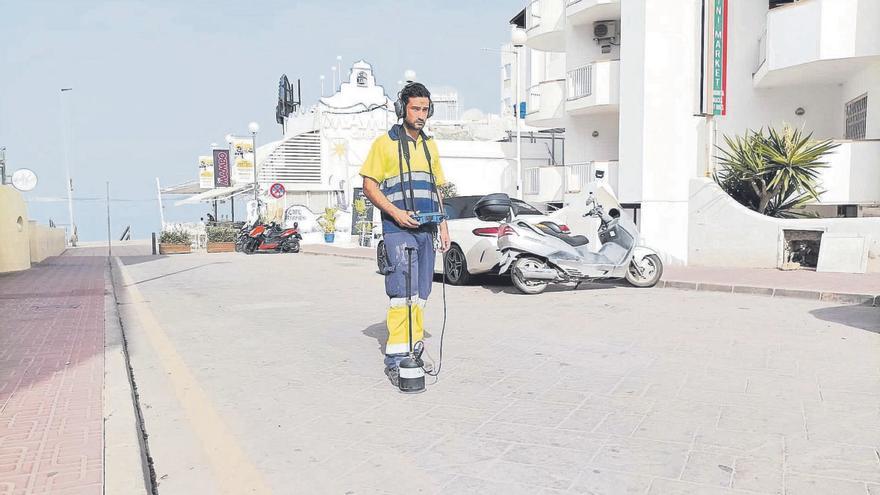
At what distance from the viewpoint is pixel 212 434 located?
12.9ft

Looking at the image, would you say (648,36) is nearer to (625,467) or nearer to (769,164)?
(769,164)

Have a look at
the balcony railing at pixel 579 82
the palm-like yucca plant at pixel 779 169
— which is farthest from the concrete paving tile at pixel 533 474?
the balcony railing at pixel 579 82

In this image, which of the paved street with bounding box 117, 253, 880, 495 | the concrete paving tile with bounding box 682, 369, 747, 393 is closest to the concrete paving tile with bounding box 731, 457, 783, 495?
the paved street with bounding box 117, 253, 880, 495

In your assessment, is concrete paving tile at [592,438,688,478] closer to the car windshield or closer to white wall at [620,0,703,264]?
the car windshield

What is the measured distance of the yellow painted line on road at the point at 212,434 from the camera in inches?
127

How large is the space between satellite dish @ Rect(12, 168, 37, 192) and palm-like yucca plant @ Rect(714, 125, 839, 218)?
655 inches

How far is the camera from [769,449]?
355 centimetres

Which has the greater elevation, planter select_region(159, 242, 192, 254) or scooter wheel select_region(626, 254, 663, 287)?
scooter wheel select_region(626, 254, 663, 287)

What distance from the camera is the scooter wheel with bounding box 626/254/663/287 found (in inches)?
424

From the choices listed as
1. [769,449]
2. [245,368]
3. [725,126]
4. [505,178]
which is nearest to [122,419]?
[245,368]

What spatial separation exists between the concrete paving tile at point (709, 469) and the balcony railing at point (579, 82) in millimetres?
16907

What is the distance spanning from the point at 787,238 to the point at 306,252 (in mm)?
16242

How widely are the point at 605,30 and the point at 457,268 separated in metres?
12.7

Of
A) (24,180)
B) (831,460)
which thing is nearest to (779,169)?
(831,460)
